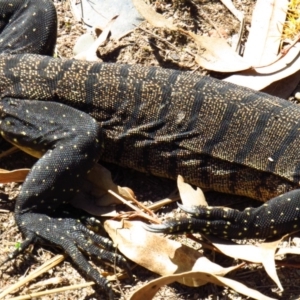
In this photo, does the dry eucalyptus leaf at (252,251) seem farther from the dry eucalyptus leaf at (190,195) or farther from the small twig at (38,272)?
the small twig at (38,272)

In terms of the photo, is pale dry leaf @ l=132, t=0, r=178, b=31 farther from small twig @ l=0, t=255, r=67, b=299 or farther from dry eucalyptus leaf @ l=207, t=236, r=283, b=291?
small twig @ l=0, t=255, r=67, b=299

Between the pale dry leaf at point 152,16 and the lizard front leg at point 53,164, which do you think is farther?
the pale dry leaf at point 152,16

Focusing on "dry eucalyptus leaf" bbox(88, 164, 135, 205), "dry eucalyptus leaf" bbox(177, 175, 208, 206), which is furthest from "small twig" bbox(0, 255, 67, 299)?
"dry eucalyptus leaf" bbox(177, 175, 208, 206)

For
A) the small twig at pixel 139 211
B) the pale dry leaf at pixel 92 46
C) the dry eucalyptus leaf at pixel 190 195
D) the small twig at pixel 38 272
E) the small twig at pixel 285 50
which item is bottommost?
the small twig at pixel 38 272

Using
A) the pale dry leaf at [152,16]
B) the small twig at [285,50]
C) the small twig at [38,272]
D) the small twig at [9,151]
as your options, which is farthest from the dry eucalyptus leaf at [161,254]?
the pale dry leaf at [152,16]

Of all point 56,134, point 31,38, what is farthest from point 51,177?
point 31,38

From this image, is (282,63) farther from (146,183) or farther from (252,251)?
(252,251)

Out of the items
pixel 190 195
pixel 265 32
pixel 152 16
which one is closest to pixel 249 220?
pixel 190 195
